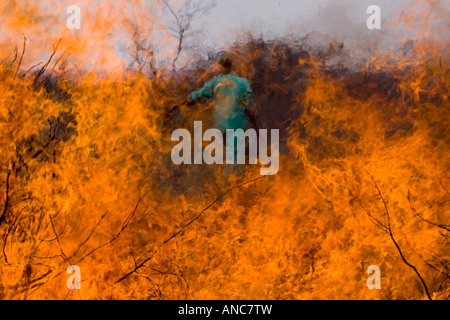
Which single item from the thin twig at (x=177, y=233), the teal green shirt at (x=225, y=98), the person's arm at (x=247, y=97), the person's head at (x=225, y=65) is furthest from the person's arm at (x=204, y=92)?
the thin twig at (x=177, y=233)

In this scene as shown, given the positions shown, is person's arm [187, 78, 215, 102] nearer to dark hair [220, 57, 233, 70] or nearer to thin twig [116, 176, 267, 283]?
dark hair [220, 57, 233, 70]

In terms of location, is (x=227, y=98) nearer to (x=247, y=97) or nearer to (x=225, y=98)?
(x=225, y=98)

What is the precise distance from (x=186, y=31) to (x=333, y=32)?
48.2 inches

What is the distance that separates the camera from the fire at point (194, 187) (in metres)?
3.32

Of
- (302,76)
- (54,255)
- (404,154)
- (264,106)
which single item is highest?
(302,76)

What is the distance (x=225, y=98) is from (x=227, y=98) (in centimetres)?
2

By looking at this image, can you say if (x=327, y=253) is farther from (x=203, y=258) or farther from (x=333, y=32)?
(x=333, y=32)

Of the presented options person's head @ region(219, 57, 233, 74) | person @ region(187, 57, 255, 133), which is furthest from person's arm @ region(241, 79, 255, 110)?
person's head @ region(219, 57, 233, 74)

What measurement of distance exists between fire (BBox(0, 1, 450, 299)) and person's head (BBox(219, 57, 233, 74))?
0.35 feet

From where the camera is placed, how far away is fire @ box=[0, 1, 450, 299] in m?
3.32

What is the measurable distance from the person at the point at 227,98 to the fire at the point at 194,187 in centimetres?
10

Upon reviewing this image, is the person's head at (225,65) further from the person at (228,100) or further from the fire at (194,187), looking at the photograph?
the fire at (194,187)
